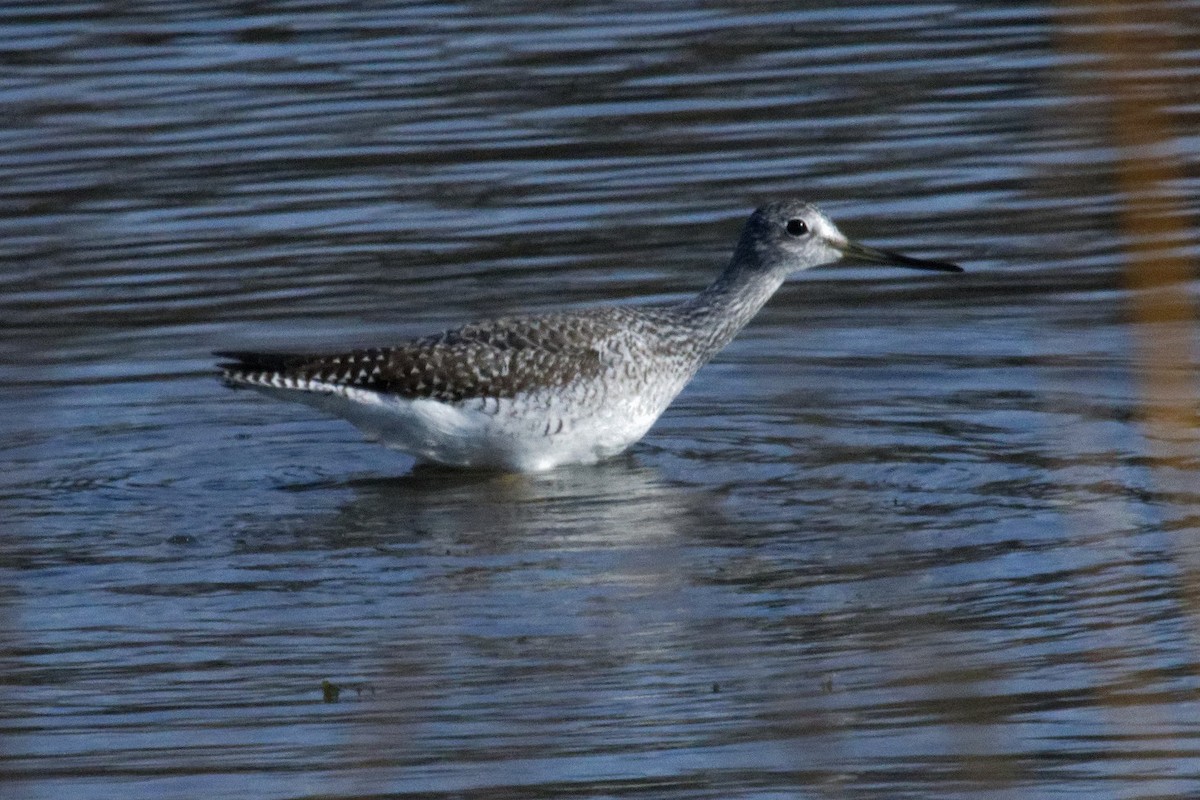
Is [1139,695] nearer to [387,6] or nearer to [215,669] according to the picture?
[215,669]

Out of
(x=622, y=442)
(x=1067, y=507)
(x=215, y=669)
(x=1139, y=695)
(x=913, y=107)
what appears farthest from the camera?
(x=913, y=107)

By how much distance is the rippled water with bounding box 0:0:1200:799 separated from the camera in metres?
5.91

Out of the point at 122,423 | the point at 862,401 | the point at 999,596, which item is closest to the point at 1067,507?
the point at 999,596

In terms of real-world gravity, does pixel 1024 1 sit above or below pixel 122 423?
above

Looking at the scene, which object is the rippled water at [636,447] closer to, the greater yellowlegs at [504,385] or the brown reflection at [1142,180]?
the brown reflection at [1142,180]

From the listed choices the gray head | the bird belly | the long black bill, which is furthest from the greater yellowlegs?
the long black bill

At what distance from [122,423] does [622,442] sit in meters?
2.46

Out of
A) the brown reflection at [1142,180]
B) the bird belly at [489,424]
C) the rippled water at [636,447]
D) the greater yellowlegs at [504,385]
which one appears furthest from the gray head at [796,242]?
the brown reflection at [1142,180]

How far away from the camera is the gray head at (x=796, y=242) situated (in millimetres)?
10250

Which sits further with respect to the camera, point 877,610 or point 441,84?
point 441,84

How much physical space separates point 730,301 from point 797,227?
1.57ft

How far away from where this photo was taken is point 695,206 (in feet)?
43.2

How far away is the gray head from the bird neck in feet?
0.10

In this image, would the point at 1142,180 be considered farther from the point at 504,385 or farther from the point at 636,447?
→ the point at 636,447
